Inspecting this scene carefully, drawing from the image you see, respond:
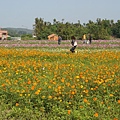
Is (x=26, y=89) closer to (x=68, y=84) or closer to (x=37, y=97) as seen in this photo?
(x=37, y=97)

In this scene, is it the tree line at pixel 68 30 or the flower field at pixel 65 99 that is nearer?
the flower field at pixel 65 99

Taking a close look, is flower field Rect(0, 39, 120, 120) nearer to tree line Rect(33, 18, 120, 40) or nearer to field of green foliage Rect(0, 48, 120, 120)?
field of green foliage Rect(0, 48, 120, 120)

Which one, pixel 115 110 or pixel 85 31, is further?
pixel 85 31

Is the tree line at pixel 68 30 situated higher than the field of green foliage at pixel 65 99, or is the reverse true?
the tree line at pixel 68 30

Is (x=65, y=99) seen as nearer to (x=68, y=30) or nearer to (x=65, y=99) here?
(x=65, y=99)

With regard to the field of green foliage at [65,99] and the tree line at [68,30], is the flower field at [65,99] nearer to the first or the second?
the field of green foliage at [65,99]

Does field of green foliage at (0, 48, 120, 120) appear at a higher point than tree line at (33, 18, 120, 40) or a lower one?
lower

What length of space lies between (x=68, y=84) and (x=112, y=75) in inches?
50.0

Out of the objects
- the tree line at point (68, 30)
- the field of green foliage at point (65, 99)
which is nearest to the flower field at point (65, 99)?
the field of green foliage at point (65, 99)

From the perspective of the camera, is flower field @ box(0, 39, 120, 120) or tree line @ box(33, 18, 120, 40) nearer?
flower field @ box(0, 39, 120, 120)

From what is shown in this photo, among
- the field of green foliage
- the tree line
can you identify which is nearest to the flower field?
the field of green foliage

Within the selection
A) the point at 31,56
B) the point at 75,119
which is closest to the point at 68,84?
the point at 75,119

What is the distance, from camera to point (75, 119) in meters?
3.67

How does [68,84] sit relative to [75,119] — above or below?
above
